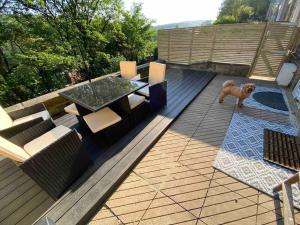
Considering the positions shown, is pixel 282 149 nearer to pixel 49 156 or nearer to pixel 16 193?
pixel 49 156

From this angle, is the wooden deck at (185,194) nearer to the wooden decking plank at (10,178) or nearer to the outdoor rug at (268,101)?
the wooden decking plank at (10,178)

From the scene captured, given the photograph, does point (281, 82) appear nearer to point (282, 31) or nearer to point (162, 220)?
point (282, 31)

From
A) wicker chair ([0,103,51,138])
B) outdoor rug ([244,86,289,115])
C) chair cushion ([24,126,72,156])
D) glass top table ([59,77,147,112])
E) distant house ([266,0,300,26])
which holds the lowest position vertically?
outdoor rug ([244,86,289,115])

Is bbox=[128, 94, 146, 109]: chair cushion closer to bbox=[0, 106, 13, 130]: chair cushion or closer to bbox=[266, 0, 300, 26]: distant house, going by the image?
bbox=[0, 106, 13, 130]: chair cushion

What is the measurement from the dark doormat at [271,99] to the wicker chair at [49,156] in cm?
420

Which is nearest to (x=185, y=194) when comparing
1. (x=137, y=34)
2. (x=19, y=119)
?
(x=19, y=119)

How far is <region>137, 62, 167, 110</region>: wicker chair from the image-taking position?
3.11 meters

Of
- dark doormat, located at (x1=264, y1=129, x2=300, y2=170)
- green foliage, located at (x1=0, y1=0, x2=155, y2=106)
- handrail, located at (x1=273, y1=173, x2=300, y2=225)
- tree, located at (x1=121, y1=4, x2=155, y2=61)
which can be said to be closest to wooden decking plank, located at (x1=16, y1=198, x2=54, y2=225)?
handrail, located at (x1=273, y1=173, x2=300, y2=225)

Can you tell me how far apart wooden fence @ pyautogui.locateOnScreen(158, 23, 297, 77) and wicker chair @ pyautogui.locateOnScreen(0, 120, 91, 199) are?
566cm

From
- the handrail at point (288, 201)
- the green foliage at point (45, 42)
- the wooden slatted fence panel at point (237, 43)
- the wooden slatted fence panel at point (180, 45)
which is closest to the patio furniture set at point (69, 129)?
the green foliage at point (45, 42)

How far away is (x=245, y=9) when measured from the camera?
17141 mm

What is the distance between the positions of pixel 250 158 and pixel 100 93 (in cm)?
262

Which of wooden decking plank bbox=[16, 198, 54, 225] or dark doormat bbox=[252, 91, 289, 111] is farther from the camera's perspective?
dark doormat bbox=[252, 91, 289, 111]

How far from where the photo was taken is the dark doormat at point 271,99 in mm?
3655
